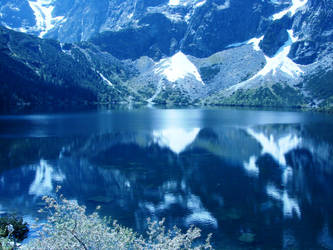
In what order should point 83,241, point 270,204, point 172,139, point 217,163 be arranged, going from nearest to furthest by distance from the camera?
point 83,241 < point 270,204 < point 217,163 < point 172,139

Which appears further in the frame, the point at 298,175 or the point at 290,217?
the point at 298,175

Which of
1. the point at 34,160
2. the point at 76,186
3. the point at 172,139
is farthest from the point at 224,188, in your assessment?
the point at 172,139

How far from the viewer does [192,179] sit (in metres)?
65.0

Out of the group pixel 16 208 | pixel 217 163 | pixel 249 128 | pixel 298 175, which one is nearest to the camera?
pixel 16 208

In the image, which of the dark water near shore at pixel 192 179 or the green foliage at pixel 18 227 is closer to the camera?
the green foliage at pixel 18 227

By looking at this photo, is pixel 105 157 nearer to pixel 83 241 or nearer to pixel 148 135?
pixel 148 135

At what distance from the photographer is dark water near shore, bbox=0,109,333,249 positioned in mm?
44688

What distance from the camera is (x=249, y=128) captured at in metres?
137

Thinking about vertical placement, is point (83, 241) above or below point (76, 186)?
above

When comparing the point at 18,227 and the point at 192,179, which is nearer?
the point at 18,227

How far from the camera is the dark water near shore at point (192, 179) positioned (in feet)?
147

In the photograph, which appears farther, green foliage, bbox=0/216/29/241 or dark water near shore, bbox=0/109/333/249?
dark water near shore, bbox=0/109/333/249

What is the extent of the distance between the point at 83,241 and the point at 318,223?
36091 millimetres

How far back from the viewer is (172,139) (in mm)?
110375
